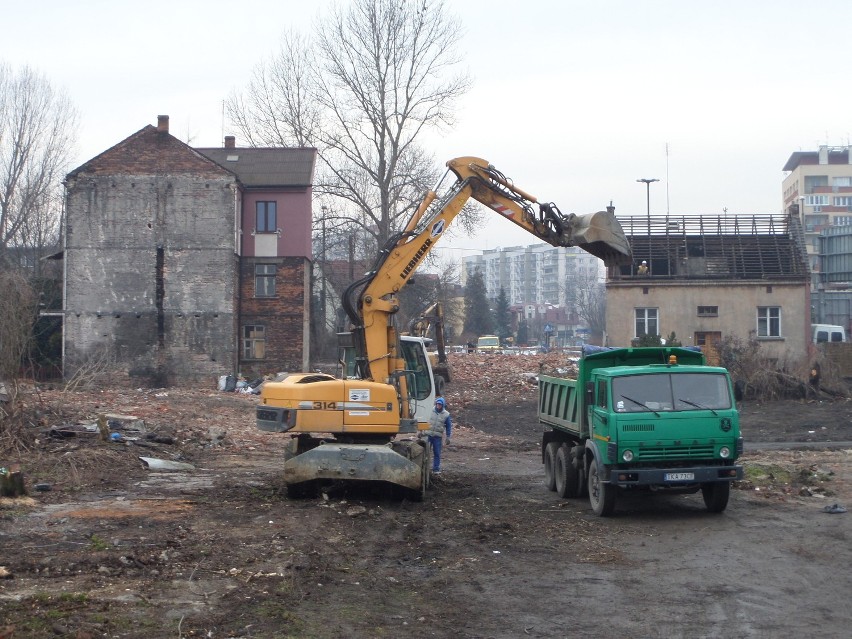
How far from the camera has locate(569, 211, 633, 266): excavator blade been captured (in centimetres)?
1564

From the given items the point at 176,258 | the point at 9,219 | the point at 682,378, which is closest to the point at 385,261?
the point at 682,378

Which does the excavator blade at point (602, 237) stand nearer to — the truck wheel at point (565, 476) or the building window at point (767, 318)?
the truck wheel at point (565, 476)

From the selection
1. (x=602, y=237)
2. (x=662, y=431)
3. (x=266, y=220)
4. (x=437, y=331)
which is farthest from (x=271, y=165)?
(x=662, y=431)

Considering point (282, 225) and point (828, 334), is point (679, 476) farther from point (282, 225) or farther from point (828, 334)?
point (828, 334)

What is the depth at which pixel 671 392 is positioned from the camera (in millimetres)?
13562

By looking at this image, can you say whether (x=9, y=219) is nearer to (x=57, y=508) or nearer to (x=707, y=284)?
(x=707, y=284)

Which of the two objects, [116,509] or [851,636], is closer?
[851,636]

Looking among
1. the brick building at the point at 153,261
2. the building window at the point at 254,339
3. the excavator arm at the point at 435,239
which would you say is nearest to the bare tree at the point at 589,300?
the building window at the point at 254,339

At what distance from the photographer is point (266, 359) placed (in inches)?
1698

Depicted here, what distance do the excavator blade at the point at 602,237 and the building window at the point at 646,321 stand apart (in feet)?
113

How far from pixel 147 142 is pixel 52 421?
23382mm

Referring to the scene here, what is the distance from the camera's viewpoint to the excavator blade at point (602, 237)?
1564 cm

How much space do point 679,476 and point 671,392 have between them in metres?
1.19

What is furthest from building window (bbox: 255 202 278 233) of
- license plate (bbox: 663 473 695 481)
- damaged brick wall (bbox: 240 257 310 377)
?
license plate (bbox: 663 473 695 481)
